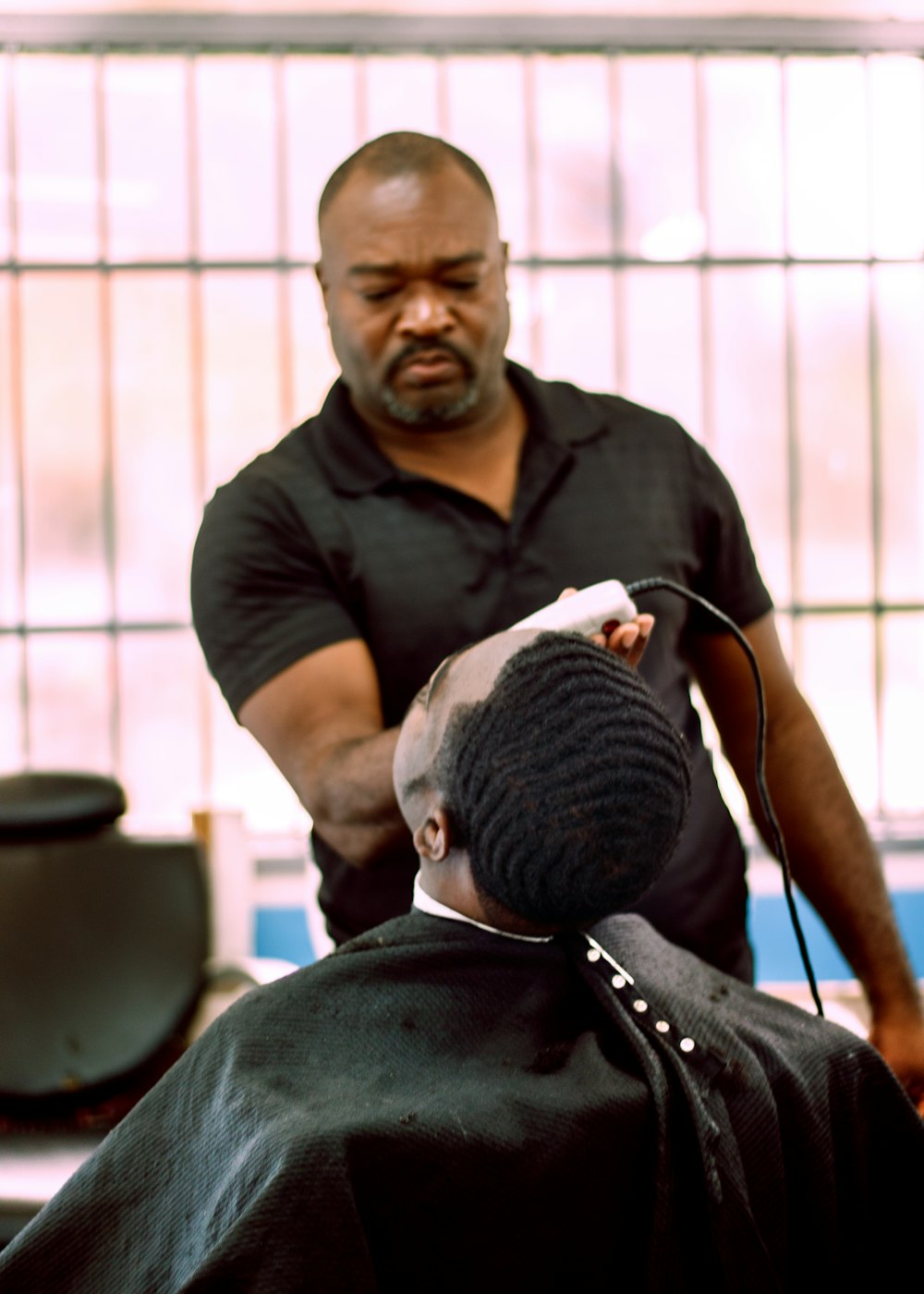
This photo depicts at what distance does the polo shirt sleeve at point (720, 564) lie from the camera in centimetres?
158

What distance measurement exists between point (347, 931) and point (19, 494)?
3005 mm

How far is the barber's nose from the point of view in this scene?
1456 mm

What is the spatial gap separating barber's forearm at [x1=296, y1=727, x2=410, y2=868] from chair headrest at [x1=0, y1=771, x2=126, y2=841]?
4.08 ft

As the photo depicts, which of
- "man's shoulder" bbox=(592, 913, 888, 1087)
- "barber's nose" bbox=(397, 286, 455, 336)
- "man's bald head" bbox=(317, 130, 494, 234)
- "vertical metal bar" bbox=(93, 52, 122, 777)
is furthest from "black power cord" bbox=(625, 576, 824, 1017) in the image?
"vertical metal bar" bbox=(93, 52, 122, 777)

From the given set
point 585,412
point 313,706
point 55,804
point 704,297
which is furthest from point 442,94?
point 313,706

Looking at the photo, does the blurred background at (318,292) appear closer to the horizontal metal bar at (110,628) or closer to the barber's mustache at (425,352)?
the horizontal metal bar at (110,628)

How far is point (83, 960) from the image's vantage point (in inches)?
95.6

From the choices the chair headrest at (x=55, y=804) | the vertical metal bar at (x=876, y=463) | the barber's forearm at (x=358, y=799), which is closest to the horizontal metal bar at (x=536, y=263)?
the vertical metal bar at (x=876, y=463)

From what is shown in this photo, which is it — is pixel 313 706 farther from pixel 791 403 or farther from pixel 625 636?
pixel 791 403

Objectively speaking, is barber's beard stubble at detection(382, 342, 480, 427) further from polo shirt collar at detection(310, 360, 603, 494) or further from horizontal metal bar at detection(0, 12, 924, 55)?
horizontal metal bar at detection(0, 12, 924, 55)

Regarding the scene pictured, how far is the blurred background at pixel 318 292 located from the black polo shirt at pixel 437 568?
102 inches

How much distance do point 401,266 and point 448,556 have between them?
1.15 ft

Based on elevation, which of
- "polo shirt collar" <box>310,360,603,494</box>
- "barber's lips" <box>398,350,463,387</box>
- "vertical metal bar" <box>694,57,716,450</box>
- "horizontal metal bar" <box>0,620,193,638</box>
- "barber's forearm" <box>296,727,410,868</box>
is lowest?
"barber's forearm" <box>296,727,410,868</box>

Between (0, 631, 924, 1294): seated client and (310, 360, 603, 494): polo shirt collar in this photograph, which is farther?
(310, 360, 603, 494): polo shirt collar
